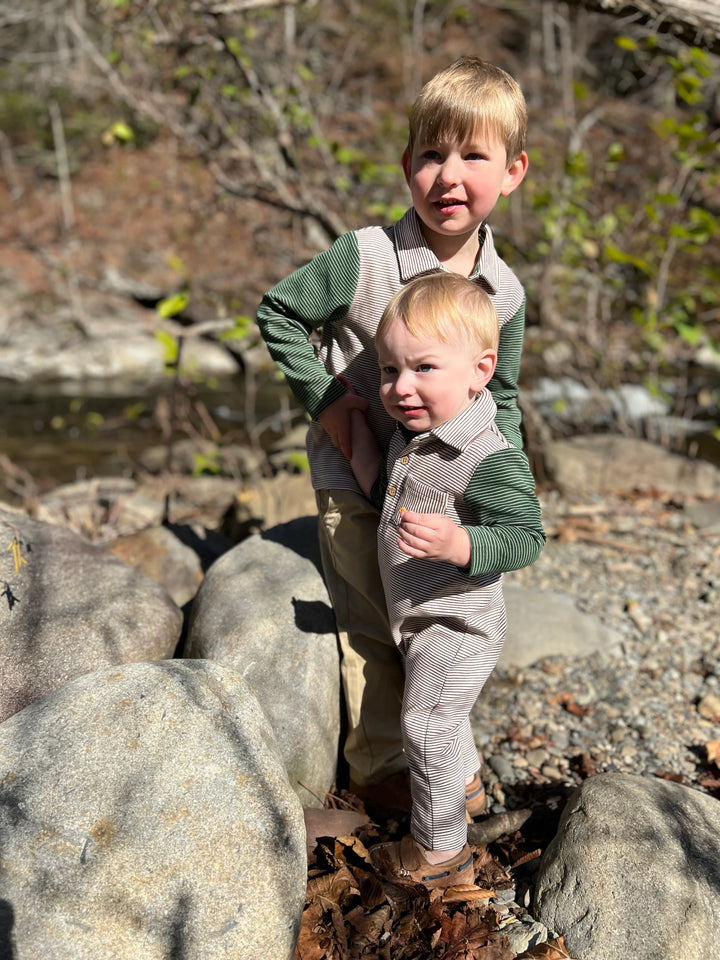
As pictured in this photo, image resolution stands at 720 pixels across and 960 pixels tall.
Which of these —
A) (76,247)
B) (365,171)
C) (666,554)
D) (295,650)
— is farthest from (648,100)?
(295,650)

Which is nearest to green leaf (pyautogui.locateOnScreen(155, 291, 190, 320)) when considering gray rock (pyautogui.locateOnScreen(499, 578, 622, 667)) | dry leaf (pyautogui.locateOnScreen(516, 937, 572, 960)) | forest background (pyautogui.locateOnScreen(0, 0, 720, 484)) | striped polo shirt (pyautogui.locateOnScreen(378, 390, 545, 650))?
forest background (pyautogui.locateOnScreen(0, 0, 720, 484))

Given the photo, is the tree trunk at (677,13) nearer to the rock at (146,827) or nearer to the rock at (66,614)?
the rock at (66,614)

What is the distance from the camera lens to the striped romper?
1993 millimetres

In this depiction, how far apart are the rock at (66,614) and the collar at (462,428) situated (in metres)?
1.12

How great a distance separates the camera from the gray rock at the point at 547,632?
3.47 metres

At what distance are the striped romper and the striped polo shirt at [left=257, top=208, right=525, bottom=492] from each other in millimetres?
274

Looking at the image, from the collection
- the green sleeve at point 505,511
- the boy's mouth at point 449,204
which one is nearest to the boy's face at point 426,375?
the green sleeve at point 505,511

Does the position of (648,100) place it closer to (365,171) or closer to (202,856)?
(365,171)

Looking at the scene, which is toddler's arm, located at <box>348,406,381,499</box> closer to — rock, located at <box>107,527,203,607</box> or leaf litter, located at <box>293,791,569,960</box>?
leaf litter, located at <box>293,791,569,960</box>

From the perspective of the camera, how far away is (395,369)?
2.00 metres

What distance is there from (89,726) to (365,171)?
186 inches

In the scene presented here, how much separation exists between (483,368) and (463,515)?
36cm

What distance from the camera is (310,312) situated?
2322mm

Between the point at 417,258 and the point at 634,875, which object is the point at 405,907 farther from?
the point at 417,258
